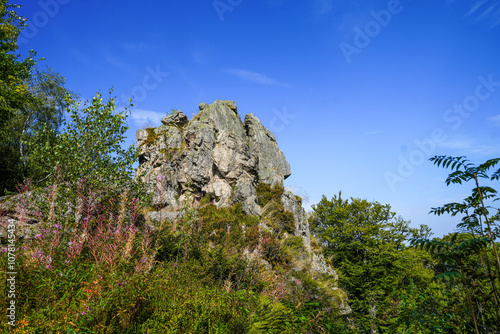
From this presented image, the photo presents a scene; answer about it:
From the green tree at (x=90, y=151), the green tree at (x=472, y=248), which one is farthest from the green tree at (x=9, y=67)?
the green tree at (x=472, y=248)

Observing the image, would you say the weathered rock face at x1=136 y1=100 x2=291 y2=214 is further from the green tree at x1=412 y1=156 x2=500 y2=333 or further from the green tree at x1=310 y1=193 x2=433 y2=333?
the green tree at x1=412 y1=156 x2=500 y2=333

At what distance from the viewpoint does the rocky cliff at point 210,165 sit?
16.9 m

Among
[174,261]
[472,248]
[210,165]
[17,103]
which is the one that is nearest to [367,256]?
[210,165]

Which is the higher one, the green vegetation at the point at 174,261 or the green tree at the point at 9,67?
the green tree at the point at 9,67

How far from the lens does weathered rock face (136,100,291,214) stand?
1711cm

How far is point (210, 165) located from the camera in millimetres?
18766

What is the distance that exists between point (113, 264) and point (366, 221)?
23.4m

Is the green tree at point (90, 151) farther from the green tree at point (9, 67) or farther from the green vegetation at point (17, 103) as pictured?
the green tree at point (9, 67)

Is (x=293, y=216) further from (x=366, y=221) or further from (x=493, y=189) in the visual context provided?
(x=493, y=189)

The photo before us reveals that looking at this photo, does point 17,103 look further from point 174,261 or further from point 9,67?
point 174,261

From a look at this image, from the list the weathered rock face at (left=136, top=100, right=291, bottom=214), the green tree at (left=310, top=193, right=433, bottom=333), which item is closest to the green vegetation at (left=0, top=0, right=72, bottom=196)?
the weathered rock face at (left=136, top=100, right=291, bottom=214)

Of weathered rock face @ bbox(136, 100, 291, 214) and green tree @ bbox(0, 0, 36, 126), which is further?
weathered rock face @ bbox(136, 100, 291, 214)

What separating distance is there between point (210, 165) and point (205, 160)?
57 cm

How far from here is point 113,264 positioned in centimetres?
347
